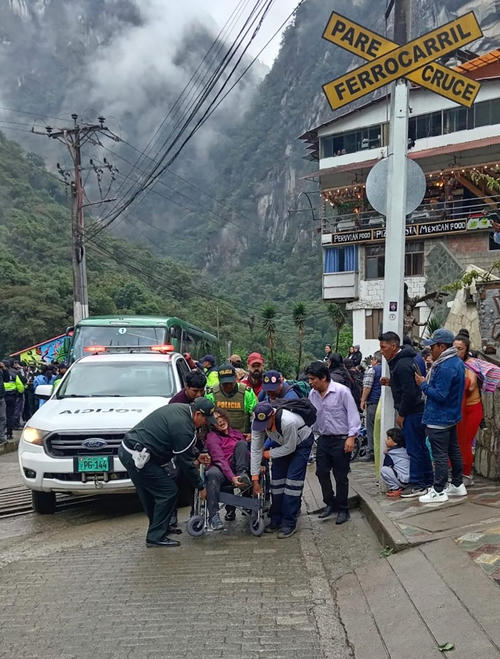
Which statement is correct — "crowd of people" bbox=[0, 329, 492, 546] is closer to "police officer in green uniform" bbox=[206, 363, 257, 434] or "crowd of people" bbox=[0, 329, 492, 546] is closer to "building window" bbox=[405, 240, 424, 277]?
"police officer in green uniform" bbox=[206, 363, 257, 434]

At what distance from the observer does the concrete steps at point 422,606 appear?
3.43m

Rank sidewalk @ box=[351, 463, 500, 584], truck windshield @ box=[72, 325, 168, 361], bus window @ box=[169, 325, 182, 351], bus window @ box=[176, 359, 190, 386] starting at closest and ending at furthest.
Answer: sidewalk @ box=[351, 463, 500, 584] → bus window @ box=[176, 359, 190, 386] → truck windshield @ box=[72, 325, 168, 361] → bus window @ box=[169, 325, 182, 351]

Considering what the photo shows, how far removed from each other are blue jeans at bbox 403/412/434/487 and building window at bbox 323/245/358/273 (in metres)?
28.4

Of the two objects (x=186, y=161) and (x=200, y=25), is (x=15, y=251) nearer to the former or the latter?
(x=186, y=161)

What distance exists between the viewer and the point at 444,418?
5.90m

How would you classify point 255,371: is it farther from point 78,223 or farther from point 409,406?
point 78,223

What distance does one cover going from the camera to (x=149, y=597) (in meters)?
4.52

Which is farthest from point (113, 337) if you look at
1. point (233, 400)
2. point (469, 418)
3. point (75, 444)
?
point (469, 418)

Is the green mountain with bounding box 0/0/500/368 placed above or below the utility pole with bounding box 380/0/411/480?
above

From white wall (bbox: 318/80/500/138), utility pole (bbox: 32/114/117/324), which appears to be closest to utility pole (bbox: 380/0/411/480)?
utility pole (bbox: 32/114/117/324)

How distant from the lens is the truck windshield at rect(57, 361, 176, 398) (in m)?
7.94

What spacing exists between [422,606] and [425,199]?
31.6m

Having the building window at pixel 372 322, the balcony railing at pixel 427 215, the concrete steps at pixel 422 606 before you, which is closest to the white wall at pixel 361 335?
the building window at pixel 372 322

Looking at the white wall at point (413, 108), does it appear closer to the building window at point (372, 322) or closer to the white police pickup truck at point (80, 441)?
the building window at point (372, 322)
